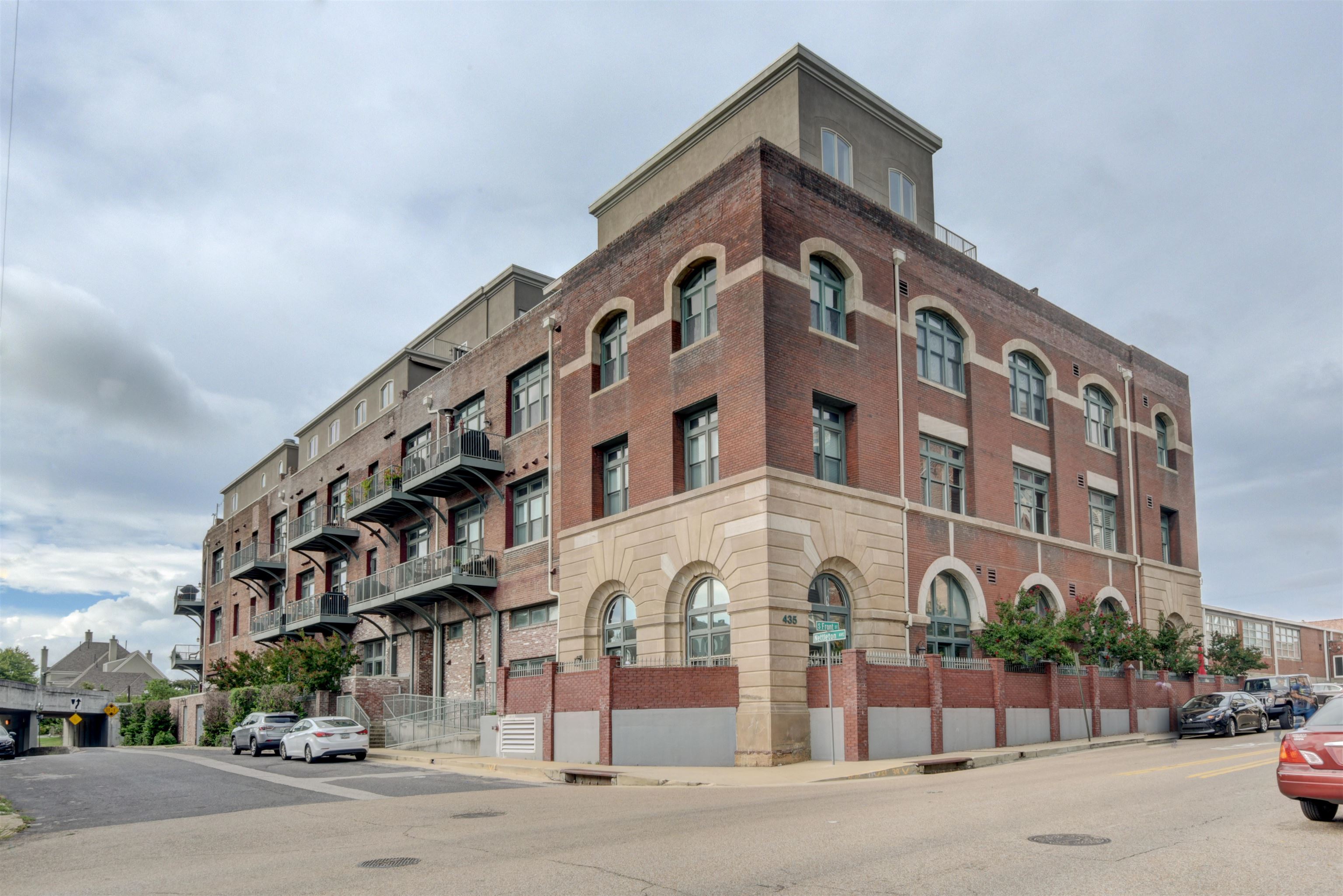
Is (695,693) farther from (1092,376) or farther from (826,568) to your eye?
(1092,376)

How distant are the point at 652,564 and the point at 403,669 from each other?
18.4 metres

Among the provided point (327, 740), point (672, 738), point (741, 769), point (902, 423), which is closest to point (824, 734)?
point (741, 769)

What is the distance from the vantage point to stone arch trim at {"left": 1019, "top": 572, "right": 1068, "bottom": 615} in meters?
33.5

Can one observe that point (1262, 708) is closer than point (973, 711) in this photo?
No

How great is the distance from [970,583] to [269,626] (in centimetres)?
3628

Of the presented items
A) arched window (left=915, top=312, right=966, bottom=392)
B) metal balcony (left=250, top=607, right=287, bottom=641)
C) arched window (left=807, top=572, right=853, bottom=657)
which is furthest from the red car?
metal balcony (left=250, top=607, right=287, bottom=641)

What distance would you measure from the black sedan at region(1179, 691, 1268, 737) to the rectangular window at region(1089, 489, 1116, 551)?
7.33 meters

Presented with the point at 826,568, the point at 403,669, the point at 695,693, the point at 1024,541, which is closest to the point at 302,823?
the point at 695,693

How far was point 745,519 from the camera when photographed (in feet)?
83.2

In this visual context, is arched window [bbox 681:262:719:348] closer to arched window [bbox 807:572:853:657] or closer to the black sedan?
arched window [bbox 807:572:853:657]

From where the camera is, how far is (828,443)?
27875 millimetres

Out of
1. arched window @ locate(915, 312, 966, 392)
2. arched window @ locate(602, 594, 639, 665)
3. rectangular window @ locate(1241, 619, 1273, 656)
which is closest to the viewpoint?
arched window @ locate(602, 594, 639, 665)

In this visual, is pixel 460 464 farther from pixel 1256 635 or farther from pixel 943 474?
pixel 1256 635

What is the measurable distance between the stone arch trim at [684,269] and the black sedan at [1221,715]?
18.8 metres
